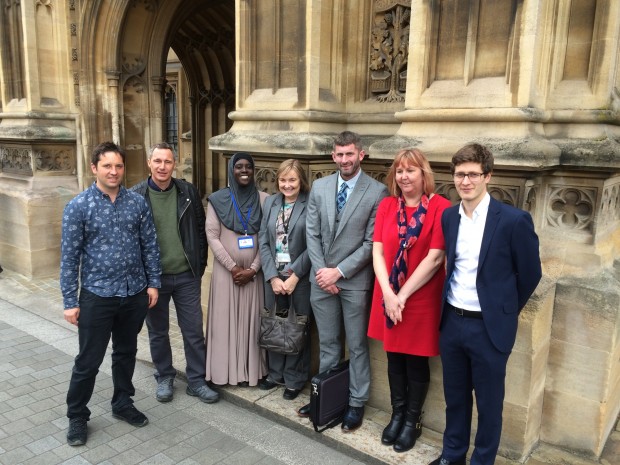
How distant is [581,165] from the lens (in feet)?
10.5

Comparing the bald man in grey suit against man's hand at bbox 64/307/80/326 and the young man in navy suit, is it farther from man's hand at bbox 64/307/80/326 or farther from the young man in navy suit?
man's hand at bbox 64/307/80/326

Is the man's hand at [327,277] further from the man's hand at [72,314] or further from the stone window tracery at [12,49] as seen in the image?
the stone window tracery at [12,49]

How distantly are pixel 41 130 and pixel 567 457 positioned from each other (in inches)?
284

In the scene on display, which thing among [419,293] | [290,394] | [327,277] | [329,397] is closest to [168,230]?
[327,277]

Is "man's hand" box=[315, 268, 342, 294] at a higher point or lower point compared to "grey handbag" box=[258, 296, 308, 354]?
higher

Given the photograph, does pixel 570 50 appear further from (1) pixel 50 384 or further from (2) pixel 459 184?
(1) pixel 50 384

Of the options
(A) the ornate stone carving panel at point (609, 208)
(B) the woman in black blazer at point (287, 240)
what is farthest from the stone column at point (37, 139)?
(A) the ornate stone carving panel at point (609, 208)

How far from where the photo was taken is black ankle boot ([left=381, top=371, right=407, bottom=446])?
3.40m

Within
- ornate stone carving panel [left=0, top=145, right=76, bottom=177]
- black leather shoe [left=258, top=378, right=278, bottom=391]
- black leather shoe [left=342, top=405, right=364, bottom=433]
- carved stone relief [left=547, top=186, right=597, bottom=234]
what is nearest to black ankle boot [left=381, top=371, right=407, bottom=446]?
black leather shoe [left=342, top=405, right=364, bottom=433]

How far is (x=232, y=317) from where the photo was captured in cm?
402

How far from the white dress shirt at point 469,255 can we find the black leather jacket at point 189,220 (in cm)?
193

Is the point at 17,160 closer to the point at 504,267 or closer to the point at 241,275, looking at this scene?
the point at 241,275

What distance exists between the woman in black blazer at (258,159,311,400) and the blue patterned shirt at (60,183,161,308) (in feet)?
2.88

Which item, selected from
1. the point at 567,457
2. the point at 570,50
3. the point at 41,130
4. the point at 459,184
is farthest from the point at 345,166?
the point at 41,130
